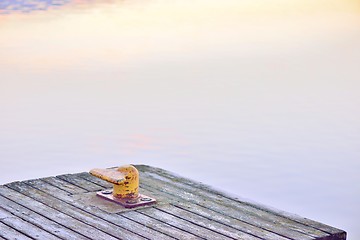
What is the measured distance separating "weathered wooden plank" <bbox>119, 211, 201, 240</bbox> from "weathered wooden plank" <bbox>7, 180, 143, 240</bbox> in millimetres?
157

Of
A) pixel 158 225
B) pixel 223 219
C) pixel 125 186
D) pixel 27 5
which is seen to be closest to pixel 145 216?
pixel 158 225

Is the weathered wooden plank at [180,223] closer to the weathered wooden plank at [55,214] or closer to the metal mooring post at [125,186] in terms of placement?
the metal mooring post at [125,186]

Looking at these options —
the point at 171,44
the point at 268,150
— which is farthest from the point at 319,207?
the point at 171,44

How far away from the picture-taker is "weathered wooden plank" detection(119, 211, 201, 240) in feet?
Answer: 13.5

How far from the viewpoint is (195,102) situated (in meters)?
14.1

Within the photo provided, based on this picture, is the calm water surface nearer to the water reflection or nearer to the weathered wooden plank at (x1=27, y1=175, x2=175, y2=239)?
the water reflection

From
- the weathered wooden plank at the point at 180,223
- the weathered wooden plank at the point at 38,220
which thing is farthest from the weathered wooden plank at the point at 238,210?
the weathered wooden plank at the point at 38,220

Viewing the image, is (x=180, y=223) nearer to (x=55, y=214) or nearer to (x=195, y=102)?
(x=55, y=214)

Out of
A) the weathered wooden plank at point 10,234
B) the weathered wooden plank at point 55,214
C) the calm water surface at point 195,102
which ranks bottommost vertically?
the weathered wooden plank at point 10,234

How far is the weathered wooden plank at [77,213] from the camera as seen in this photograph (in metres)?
4.14

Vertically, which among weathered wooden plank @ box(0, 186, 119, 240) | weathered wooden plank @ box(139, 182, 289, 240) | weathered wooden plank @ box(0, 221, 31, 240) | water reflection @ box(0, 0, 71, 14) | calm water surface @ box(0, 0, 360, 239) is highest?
water reflection @ box(0, 0, 71, 14)

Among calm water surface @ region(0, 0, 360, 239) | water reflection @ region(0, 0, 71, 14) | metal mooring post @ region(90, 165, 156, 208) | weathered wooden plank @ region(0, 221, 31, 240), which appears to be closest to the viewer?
weathered wooden plank @ region(0, 221, 31, 240)

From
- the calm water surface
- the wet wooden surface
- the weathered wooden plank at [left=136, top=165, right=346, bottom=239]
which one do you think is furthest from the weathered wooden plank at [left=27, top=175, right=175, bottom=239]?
the calm water surface

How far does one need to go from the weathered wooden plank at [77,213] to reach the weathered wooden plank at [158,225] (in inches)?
6.2
